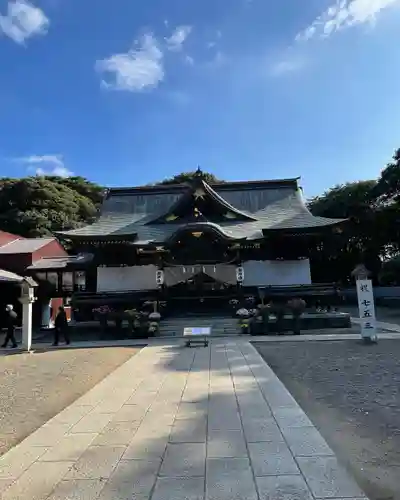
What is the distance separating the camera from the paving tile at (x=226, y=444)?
3985 mm

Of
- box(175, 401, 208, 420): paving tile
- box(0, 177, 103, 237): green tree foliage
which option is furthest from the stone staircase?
box(0, 177, 103, 237): green tree foliage

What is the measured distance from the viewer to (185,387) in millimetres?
7133

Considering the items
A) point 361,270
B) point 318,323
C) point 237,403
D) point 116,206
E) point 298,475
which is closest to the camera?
point 298,475

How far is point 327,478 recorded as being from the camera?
337 centimetres

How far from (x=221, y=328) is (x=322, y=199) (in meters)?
22.9

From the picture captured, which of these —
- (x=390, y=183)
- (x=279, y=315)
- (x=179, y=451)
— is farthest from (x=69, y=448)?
(x=390, y=183)

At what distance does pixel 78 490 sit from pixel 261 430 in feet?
7.25

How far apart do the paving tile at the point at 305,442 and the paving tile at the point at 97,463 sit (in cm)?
178

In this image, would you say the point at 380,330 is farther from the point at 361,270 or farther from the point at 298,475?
the point at 298,475

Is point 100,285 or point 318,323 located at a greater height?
point 100,285

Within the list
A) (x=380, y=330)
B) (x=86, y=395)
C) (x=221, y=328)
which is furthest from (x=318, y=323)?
(x=86, y=395)

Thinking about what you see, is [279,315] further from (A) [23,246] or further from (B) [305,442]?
(A) [23,246]

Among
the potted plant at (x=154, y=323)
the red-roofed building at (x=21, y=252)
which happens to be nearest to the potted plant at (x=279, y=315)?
the potted plant at (x=154, y=323)

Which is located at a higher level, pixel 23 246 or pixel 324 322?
pixel 23 246
